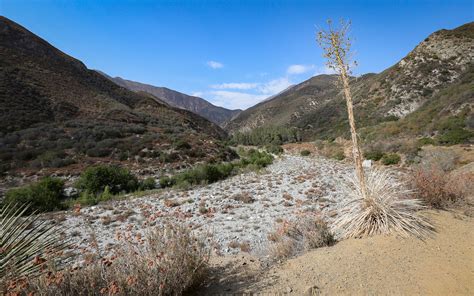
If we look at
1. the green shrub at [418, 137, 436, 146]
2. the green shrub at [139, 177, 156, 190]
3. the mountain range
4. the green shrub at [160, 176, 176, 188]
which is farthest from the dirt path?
the green shrub at [418, 137, 436, 146]

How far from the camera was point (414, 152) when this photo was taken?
17.9 metres

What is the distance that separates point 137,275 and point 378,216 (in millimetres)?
3930

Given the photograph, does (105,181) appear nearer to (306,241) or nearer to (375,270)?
(306,241)

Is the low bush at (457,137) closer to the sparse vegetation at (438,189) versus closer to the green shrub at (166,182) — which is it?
the sparse vegetation at (438,189)

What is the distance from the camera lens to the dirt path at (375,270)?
3256 mm

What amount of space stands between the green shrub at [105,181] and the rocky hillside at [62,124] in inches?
189

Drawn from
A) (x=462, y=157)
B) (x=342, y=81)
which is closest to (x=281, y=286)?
(x=342, y=81)

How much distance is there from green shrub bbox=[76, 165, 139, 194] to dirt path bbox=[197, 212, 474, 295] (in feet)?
38.6

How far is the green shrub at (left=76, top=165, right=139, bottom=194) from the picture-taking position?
45.6ft

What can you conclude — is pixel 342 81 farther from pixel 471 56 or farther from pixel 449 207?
pixel 471 56

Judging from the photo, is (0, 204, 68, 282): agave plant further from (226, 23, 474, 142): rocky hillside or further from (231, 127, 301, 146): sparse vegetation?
(231, 127, 301, 146): sparse vegetation

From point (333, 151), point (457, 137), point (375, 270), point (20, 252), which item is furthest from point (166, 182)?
point (333, 151)

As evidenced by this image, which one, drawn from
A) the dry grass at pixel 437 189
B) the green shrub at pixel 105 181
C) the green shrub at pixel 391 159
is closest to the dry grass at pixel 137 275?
the dry grass at pixel 437 189

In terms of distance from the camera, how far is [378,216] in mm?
4527
